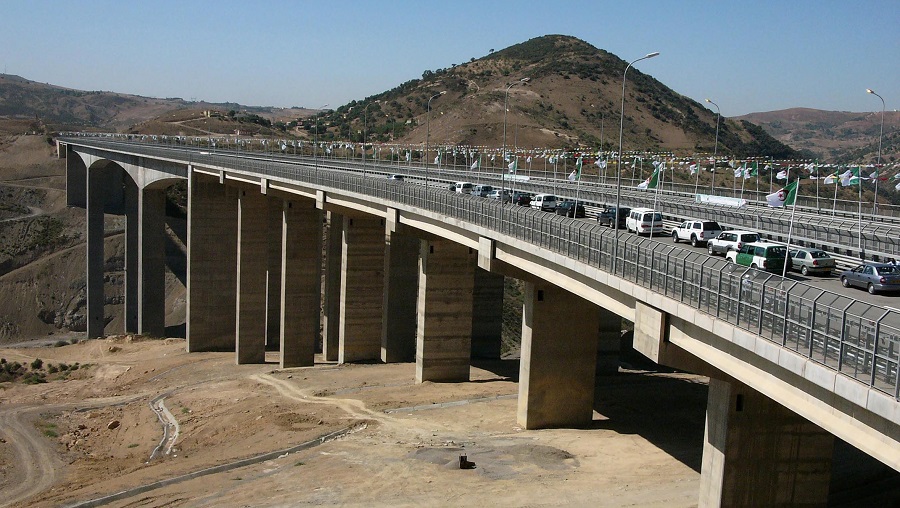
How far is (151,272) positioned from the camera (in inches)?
2884

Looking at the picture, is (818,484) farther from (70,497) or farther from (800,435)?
(70,497)

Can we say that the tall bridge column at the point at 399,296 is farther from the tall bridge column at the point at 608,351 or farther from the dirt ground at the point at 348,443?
the tall bridge column at the point at 608,351

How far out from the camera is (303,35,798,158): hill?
128750 millimetres

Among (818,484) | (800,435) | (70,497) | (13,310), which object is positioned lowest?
(13,310)

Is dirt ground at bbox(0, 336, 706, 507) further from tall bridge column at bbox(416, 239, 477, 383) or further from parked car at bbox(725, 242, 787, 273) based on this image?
parked car at bbox(725, 242, 787, 273)

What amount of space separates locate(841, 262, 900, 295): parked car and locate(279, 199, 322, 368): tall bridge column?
36.6m

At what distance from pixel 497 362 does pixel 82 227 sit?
68542 mm

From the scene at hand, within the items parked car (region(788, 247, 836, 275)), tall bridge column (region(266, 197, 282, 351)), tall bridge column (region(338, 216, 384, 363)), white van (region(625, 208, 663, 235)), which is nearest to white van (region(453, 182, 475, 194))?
tall bridge column (region(338, 216, 384, 363))

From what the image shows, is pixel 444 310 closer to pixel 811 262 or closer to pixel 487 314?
pixel 487 314

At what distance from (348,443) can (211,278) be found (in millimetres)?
36031

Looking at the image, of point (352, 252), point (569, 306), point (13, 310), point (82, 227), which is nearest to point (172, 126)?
point (82, 227)

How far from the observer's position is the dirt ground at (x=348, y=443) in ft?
78.9

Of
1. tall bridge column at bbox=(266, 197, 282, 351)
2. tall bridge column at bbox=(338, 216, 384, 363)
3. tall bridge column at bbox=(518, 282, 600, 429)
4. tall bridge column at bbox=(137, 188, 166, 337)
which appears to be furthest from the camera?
tall bridge column at bbox=(137, 188, 166, 337)

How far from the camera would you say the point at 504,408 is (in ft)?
112
